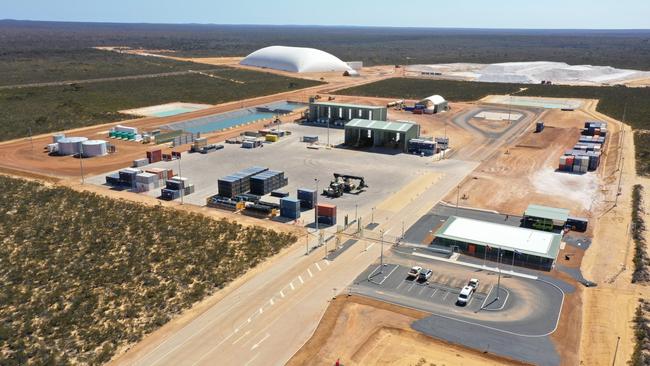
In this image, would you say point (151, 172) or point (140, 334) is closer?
point (140, 334)

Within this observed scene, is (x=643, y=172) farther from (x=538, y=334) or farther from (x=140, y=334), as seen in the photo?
(x=140, y=334)

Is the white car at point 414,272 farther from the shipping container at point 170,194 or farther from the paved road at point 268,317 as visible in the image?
the shipping container at point 170,194

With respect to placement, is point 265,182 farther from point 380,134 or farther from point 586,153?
point 586,153

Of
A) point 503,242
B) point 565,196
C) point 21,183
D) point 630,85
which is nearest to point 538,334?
point 503,242

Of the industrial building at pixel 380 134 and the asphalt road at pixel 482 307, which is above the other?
the industrial building at pixel 380 134

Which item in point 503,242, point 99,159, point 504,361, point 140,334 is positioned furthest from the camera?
point 99,159

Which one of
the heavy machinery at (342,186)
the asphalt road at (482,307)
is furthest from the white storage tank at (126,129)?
the asphalt road at (482,307)

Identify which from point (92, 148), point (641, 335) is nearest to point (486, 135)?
point (641, 335)
